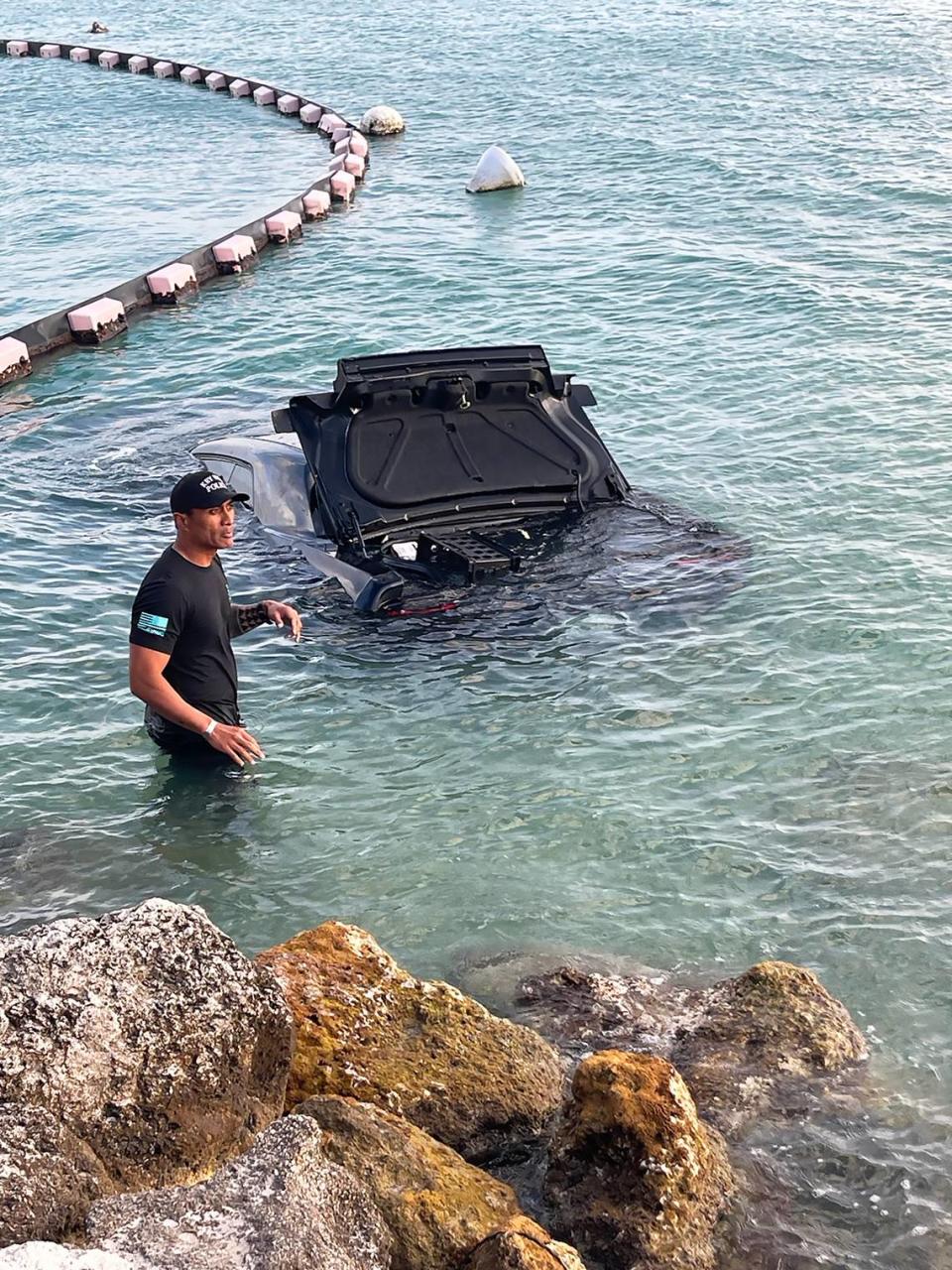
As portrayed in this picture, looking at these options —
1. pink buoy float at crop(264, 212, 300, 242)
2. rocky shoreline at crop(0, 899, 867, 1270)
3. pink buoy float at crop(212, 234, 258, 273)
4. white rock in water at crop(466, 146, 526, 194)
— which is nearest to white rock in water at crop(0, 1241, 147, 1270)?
rocky shoreline at crop(0, 899, 867, 1270)

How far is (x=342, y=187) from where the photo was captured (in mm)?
28094

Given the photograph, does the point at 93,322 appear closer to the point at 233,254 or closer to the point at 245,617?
the point at 233,254

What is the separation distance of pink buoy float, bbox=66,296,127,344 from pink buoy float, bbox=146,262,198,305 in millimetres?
1602

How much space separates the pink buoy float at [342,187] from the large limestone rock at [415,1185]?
25.0 metres

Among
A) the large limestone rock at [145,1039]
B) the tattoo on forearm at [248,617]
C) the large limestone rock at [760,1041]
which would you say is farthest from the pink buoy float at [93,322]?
the large limestone rock at [145,1039]

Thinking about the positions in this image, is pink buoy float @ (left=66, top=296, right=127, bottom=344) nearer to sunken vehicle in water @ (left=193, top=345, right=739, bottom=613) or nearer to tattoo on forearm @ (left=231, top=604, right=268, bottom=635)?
sunken vehicle in water @ (left=193, top=345, right=739, bottom=613)

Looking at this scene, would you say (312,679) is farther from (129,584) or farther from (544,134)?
(544,134)

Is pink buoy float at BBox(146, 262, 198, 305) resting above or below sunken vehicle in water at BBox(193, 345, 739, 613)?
below

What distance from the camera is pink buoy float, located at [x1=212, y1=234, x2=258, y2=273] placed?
2347 cm

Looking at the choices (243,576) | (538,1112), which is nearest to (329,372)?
(243,576)

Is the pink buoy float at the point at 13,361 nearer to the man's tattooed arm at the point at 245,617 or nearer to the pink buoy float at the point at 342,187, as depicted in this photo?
the pink buoy float at the point at 342,187

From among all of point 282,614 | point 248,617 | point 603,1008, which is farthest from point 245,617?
point 603,1008

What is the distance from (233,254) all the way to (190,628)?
17149 mm

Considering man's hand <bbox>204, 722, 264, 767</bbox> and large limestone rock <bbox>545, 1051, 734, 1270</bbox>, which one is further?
man's hand <bbox>204, 722, 264, 767</bbox>
